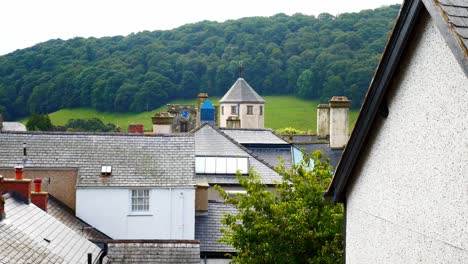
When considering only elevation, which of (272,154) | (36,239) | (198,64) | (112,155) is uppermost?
(198,64)

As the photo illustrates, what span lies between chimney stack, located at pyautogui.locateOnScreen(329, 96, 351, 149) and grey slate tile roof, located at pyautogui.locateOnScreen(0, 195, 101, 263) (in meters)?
17.5

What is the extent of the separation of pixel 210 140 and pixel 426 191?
103ft

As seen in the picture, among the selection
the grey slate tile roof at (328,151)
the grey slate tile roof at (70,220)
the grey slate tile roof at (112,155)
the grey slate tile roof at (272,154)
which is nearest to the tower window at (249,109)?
the grey slate tile roof at (272,154)

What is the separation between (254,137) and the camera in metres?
44.4

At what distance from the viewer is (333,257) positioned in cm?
1652

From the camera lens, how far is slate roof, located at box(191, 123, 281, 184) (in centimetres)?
3375

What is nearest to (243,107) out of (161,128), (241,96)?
(241,96)

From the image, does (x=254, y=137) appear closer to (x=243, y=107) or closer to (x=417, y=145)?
(x=417, y=145)

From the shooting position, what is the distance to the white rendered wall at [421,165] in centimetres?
616

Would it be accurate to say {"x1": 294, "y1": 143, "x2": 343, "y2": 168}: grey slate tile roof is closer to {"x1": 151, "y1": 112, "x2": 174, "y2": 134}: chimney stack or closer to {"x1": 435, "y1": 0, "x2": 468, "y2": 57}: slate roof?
{"x1": 151, "y1": 112, "x2": 174, "y2": 134}: chimney stack

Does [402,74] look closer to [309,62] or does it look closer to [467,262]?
[467,262]

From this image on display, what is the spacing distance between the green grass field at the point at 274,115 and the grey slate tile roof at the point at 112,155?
86815mm

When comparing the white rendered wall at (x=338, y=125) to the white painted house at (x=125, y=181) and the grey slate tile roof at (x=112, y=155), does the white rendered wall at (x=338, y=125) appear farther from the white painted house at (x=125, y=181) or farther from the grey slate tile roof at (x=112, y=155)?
the white painted house at (x=125, y=181)

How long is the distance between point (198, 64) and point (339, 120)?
105538 mm
